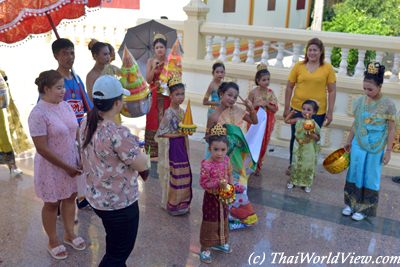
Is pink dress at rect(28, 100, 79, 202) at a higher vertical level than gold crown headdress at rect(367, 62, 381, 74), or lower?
lower

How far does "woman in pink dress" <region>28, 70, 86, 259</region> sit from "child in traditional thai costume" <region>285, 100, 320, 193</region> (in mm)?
2581

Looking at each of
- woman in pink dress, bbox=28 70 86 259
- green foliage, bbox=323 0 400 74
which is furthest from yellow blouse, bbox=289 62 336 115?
green foliage, bbox=323 0 400 74

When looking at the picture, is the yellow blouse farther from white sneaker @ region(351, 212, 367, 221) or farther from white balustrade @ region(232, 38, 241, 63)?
white balustrade @ region(232, 38, 241, 63)

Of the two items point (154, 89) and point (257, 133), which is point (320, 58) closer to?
point (257, 133)

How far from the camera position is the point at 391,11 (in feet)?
53.1

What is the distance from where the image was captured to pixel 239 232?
14.1ft

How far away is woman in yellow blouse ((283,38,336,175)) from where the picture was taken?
5203 millimetres

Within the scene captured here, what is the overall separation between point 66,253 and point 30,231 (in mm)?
629

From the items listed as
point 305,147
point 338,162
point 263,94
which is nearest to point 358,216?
point 338,162

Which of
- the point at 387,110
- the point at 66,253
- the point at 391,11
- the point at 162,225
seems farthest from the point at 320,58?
the point at 391,11

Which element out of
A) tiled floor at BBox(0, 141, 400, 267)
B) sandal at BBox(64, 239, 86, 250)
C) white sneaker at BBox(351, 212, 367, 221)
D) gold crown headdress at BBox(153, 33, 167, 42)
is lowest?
tiled floor at BBox(0, 141, 400, 267)

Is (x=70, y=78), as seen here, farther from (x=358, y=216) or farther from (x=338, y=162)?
(x=358, y=216)

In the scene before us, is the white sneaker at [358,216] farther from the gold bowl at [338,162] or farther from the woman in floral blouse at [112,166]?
the woman in floral blouse at [112,166]

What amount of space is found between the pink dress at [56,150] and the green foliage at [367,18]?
11589 mm
